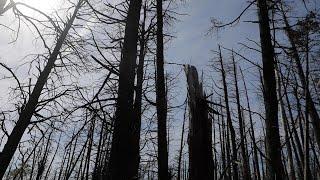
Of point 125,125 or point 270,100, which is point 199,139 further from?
point 270,100

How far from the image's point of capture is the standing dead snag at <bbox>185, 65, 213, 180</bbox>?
4.01 meters

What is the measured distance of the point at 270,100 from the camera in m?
6.36

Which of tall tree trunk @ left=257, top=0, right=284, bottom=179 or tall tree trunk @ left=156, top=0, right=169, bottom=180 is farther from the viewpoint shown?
tall tree trunk @ left=156, top=0, right=169, bottom=180

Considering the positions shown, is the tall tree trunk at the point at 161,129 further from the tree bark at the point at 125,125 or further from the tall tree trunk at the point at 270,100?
the tree bark at the point at 125,125

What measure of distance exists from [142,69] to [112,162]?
9.11m

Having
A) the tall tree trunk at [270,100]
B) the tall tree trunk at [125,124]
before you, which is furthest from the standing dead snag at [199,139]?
the tall tree trunk at [270,100]

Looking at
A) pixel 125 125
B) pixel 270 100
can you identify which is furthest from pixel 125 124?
pixel 270 100

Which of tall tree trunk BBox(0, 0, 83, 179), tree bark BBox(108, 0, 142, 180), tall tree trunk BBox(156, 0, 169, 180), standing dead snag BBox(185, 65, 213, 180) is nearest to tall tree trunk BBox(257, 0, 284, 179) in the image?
standing dead snag BBox(185, 65, 213, 180)

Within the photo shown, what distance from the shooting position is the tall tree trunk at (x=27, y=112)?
10.0 meters

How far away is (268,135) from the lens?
20.3ft

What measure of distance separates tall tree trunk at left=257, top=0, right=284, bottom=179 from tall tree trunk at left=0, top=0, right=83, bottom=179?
6.11 m

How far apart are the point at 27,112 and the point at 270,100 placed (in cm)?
821

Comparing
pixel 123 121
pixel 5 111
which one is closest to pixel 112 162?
pixel 123 121

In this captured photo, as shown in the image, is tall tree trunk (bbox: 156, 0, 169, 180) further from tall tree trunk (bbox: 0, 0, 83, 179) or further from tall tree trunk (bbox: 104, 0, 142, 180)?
tall tree trunk (bbox: 104, 0, 142, 180)
